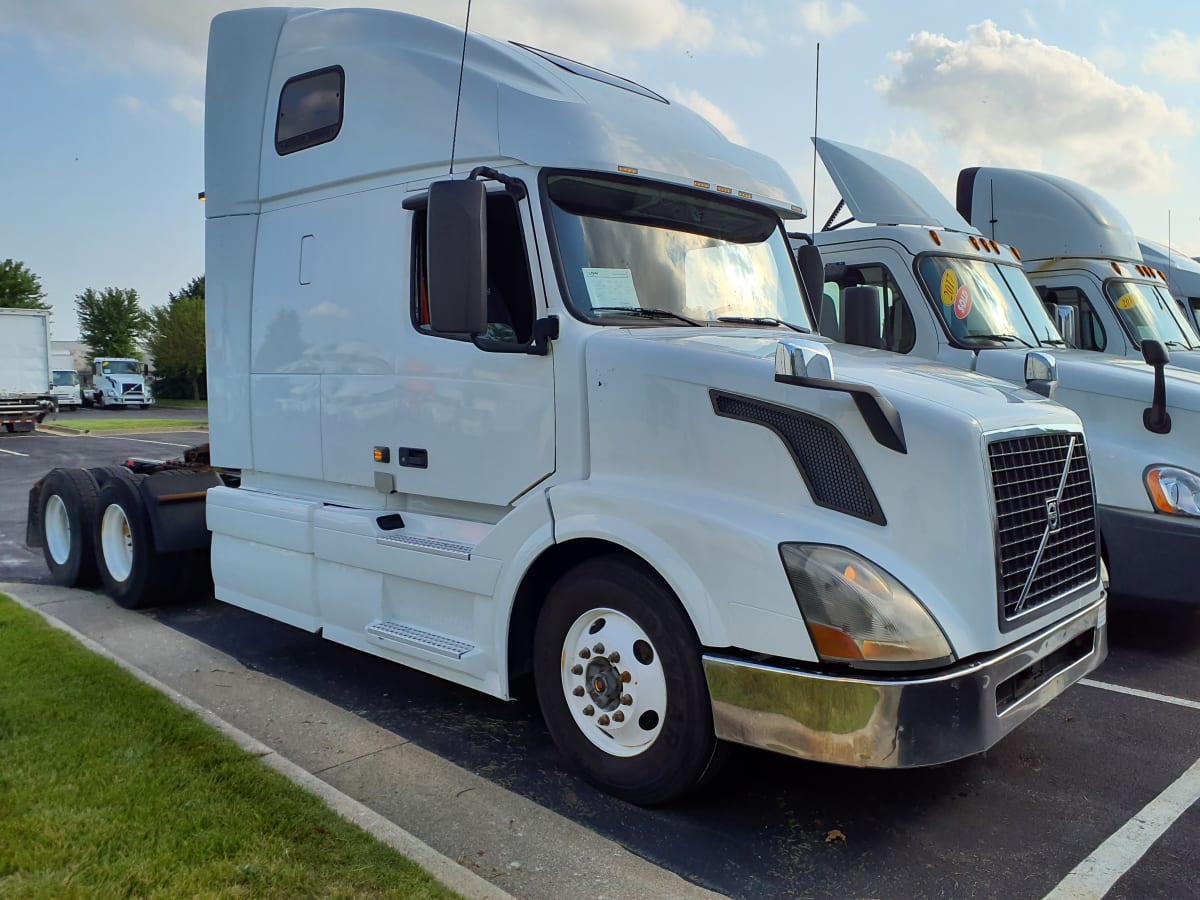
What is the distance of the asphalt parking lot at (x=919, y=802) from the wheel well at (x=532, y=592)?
51 cm

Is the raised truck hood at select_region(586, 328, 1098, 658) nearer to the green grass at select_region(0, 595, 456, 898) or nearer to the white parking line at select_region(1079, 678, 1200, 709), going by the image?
the green grass at select_region(0, 595, 456, 898)

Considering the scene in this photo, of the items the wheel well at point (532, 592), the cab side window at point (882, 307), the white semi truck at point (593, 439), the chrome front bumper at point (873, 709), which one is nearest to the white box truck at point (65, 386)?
the cab side window at point (882, 307)

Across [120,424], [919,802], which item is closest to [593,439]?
[919,802]

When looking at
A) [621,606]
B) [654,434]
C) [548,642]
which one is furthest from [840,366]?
[548,642]

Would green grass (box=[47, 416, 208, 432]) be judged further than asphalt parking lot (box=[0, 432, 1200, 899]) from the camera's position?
Yes

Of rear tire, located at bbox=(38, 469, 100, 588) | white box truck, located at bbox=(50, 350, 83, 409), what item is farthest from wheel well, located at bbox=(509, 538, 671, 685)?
white box truck, located at bbox=(50, 350, 83, 409)

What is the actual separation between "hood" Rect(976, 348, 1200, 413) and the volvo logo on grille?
2.35 metres

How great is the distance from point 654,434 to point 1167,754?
2.94 meters

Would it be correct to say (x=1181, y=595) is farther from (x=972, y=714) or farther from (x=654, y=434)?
(x=654, y=434)

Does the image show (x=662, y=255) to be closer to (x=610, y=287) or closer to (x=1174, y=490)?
(x=610, y=287)

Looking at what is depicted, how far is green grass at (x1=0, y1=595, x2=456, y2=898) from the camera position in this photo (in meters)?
3.25

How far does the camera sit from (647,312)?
4.36m

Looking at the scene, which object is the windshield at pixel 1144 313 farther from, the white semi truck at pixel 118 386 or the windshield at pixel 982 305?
the white semi truck at pixel 118 386

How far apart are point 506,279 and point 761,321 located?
4.12ft
